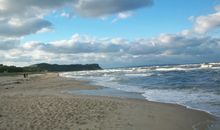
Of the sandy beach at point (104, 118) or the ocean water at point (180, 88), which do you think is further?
the ocean water at point (180, 88)

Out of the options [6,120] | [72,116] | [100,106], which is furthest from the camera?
[100,106]

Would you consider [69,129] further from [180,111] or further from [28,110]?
[180,111]

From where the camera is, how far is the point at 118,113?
14141mm

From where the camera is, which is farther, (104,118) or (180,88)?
(180,88)

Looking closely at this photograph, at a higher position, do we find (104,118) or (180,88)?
(180,88)

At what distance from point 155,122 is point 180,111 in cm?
283

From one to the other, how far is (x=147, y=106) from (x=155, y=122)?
4.49m

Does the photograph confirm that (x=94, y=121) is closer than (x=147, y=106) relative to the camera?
Yes

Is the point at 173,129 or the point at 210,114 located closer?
the point at 173,129

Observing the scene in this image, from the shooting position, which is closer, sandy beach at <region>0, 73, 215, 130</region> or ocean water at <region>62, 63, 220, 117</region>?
sandy beach at <region>0, 73, 215, 130</region>

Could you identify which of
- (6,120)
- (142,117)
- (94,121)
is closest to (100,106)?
(142,117)

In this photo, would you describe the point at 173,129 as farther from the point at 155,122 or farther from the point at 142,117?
the point at 142,117

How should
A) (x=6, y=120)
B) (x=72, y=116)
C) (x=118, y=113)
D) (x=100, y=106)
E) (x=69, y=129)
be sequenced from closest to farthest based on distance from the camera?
(x=69, y=129) → (x=6, y=120) → (x=72, y=116) → (x=118, y=113) → (x=100, y=106)

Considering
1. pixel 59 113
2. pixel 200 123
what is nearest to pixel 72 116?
pixel 59 113
